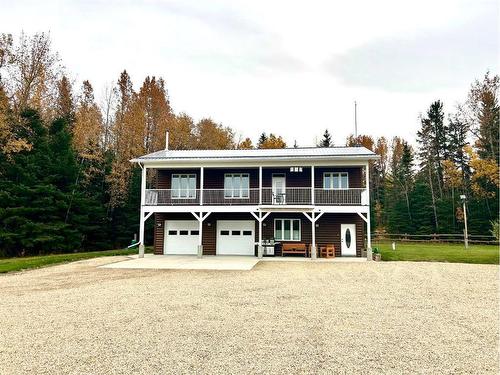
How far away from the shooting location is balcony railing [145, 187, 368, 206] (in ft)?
62.1

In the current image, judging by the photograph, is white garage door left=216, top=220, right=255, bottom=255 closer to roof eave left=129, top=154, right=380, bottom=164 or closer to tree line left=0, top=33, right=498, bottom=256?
roof eave left=129, top=154, right=380, bottom=164

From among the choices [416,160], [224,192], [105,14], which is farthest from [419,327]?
[416,160]

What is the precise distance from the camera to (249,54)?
55.2 feet

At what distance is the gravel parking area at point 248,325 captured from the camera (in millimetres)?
4605

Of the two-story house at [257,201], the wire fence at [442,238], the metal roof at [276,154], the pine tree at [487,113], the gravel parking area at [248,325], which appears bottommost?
the gravel parking area at [248,325]

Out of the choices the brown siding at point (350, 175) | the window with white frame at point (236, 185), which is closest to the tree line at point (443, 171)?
the brown siding at point (350, 175)

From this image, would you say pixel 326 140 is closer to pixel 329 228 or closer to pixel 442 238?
pixel 442 238

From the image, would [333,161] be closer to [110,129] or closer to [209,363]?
[209,363]

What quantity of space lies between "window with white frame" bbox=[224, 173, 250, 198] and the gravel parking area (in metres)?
9.29

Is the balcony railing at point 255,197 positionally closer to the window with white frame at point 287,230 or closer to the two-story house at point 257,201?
the two-story house at point 257,201

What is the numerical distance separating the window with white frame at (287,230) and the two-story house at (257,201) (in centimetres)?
5

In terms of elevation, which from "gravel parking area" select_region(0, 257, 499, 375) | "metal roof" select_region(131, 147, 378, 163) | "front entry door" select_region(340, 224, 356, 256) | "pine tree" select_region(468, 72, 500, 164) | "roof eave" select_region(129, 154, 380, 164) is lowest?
"gravel parking area" select_region(0, 257, 499, 375)

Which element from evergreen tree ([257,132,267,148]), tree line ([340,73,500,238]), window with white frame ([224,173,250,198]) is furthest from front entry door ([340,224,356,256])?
evergreen tree ([257,132,267,148])

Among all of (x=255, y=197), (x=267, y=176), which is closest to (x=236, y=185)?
(x=255, y=197)
